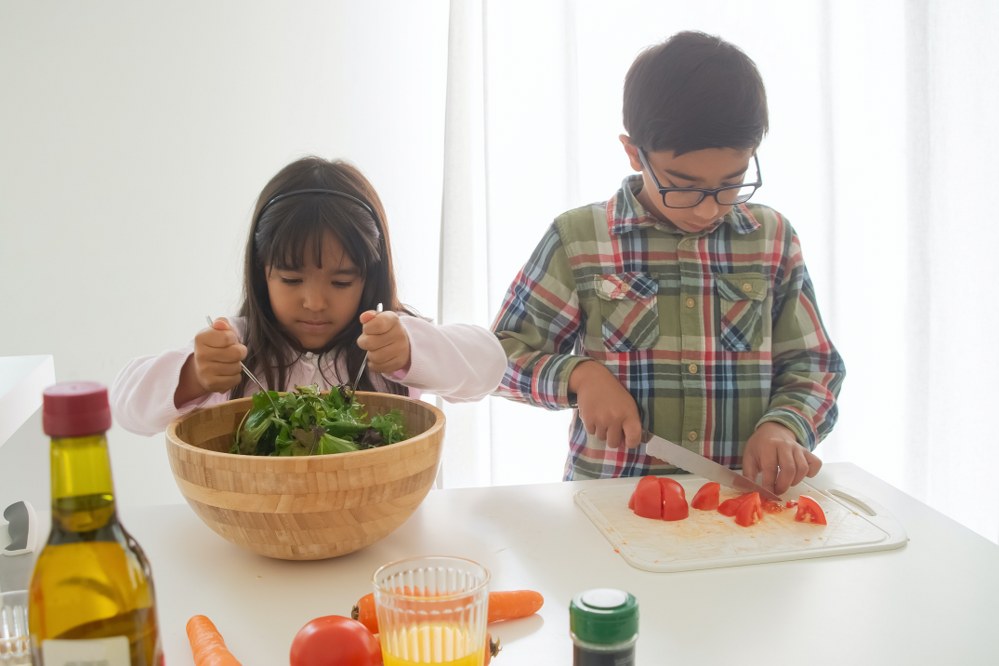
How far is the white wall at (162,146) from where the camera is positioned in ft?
7.09

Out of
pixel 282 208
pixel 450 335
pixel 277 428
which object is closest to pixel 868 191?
pixel 450 335

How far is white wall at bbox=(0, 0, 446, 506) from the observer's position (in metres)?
2.16

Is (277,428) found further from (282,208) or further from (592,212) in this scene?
(592,212)

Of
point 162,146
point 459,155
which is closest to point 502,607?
point 459,155

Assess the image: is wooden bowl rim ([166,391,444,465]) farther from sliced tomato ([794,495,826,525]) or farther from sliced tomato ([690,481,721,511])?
sliced tomato ([794,495,826,525])

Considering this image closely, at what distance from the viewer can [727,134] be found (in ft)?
4.28

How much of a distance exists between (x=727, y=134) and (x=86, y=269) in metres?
1.69

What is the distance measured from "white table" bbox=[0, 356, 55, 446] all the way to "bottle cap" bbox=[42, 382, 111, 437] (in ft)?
3.86

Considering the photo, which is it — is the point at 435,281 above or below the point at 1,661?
above

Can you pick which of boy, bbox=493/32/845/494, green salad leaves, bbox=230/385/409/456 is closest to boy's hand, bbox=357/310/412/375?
green salad leaves, bbox=230/385/409/456

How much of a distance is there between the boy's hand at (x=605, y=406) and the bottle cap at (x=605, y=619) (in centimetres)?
70

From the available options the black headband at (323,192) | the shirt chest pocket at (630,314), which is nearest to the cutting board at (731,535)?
the shirt chest pocket at (630,314)

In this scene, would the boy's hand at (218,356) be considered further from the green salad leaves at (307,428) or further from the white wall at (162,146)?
the white wall at (162,146)

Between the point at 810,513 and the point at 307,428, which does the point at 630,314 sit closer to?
the point at 810,513
